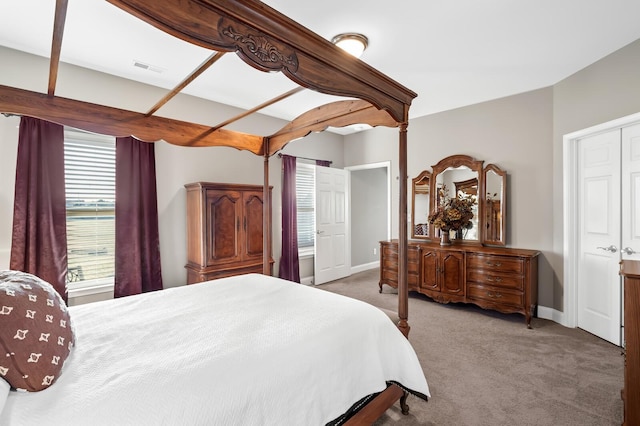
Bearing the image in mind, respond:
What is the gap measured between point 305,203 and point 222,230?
6.77ft

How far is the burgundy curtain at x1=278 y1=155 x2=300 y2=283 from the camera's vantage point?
4844 mm

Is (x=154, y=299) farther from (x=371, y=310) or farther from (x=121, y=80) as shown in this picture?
(x=121, y=80)

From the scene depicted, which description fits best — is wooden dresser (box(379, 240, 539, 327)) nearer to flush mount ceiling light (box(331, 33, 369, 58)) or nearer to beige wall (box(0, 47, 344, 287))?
beige wall (box(0, 47, 344, 287))

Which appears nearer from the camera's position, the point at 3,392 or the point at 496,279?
the point at 3,392

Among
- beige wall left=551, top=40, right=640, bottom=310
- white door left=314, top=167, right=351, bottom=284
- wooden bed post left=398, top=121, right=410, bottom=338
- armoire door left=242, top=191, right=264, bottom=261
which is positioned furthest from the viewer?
white door left=314, top=167, right=351, bottom=284

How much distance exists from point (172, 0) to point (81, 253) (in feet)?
9.96

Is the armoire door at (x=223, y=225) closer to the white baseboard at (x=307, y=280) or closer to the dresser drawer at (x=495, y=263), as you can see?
the white baseboard at (x=307, y=280)

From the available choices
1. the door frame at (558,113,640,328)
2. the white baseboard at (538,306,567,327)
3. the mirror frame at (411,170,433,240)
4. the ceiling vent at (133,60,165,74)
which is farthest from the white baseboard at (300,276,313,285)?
the ceiling vent at (133,60,165,74)

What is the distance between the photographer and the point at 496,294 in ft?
12.2

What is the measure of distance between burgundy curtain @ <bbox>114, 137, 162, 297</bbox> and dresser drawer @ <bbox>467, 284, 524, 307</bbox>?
12.1 ft

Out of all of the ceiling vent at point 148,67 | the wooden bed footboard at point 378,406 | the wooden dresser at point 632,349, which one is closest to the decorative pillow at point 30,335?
the wooden bed footboard at point 378,406

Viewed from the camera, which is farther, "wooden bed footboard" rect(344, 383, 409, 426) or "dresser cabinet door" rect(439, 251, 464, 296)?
"dresser cabinet door" rect(439, 251, 464, 296)

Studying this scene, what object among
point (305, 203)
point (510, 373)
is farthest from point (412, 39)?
point (305, 203)

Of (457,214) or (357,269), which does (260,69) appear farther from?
(357,269)
